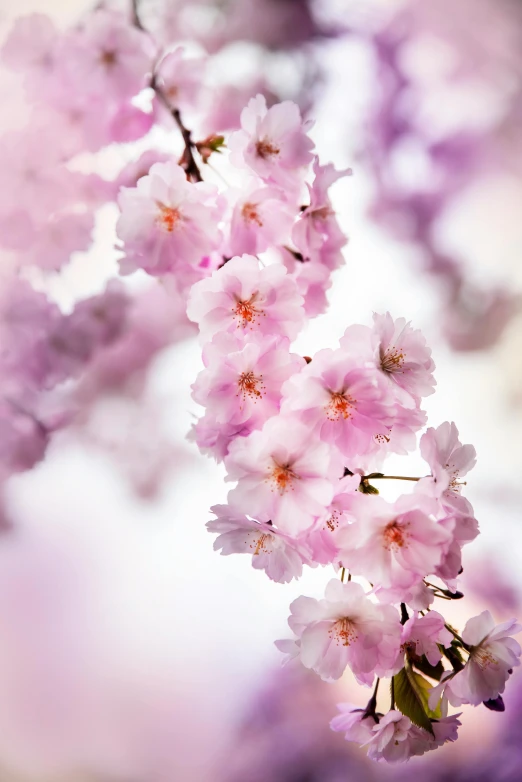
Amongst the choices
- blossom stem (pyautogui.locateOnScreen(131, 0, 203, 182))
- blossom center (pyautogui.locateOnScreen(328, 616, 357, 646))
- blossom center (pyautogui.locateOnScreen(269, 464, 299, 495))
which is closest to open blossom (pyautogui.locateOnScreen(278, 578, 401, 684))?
blossom center (pyautogui.locateOnScreen(328, 616, 357, 646))

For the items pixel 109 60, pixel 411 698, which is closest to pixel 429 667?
pixel 411 698

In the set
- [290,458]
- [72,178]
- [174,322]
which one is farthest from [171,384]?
[290,458]

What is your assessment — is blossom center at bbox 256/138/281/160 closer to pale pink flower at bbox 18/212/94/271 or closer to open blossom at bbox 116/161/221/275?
open blossom at bbox 116/161/221/275

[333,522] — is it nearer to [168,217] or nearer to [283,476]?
[283,476]

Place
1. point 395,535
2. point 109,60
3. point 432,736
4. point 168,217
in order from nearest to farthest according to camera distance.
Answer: point 395,535 < point 432,736 < point 168,217 < point 109,60

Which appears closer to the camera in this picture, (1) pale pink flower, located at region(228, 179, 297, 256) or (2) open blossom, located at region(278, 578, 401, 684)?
(2) open blossom, located at region(278, 578, 401, 684)

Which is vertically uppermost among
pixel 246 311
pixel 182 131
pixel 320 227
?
pixel 182 131

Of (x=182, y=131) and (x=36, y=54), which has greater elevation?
(x=36, y=54)
